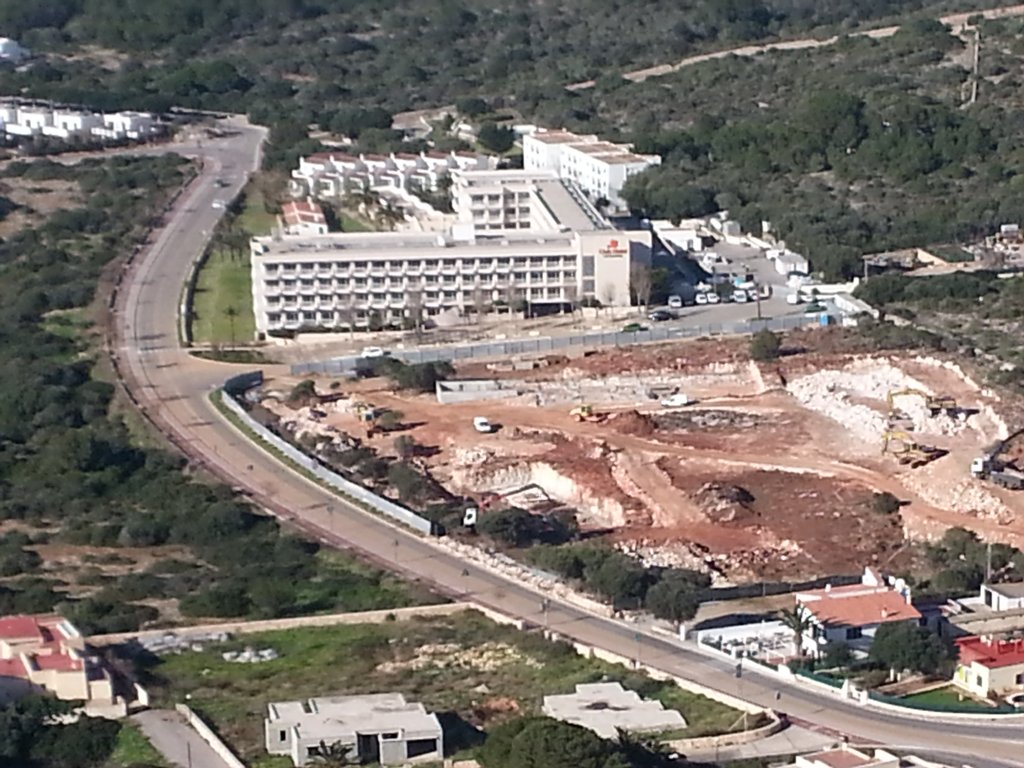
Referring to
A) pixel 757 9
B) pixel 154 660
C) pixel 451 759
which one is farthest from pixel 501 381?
pixel 757 9

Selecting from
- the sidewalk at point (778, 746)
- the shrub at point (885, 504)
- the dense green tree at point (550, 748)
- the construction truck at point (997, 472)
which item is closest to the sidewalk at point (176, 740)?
the dense green tree at point (550, 748)

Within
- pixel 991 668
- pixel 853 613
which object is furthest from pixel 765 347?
pixel 991 668

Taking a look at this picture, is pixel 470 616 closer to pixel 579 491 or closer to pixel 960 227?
pixel 579 491

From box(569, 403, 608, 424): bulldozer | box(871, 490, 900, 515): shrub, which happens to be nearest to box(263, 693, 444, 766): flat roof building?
box(871, 490, 900, 515): shrub

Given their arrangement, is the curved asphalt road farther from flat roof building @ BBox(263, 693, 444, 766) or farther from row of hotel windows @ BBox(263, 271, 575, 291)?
flat roof building @ BBox(263, 693, 444, 766)

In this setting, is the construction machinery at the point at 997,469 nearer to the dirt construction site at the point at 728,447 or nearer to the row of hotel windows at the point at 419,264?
the dirt construction site at the point at 728,447
